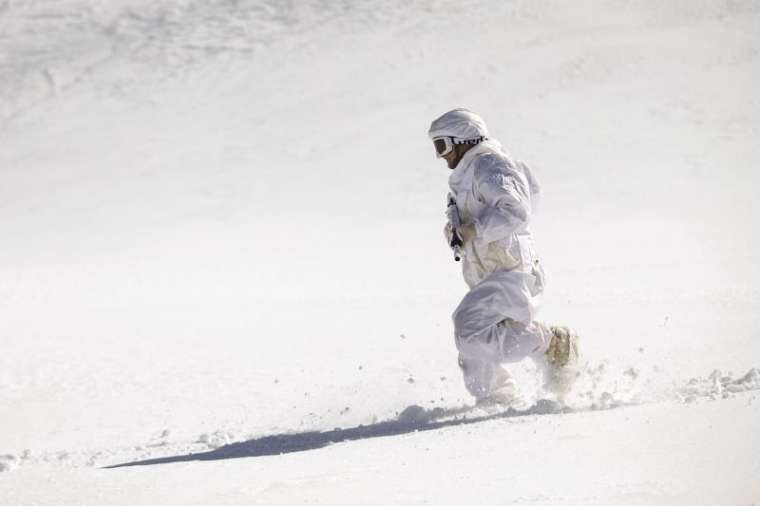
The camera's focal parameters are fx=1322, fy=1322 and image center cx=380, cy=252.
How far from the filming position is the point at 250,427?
6246 mm

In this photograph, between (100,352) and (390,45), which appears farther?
(390,45)

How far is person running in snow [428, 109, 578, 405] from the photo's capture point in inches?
219

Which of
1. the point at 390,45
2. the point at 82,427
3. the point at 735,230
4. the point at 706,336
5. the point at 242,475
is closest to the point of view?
the point at 242,475

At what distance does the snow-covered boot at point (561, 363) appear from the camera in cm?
566

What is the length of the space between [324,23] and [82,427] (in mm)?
15326

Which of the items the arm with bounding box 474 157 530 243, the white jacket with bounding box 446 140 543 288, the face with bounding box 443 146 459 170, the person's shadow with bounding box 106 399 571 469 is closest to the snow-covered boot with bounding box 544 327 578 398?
the person's shadow with bounding box 106 399 571 469

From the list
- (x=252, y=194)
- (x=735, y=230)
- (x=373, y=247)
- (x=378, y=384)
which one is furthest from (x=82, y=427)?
(x=252, y=194)

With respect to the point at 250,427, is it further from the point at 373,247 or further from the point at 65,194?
the point at 65,194

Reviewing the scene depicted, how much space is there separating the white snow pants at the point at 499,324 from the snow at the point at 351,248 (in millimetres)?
275

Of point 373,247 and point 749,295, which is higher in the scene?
point 373,247

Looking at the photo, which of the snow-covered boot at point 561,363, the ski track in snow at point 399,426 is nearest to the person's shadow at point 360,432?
the ski track in snow at point 399,426

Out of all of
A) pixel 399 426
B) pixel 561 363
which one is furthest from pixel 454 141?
pixel 399 426

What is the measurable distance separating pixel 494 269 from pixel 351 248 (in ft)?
27.0

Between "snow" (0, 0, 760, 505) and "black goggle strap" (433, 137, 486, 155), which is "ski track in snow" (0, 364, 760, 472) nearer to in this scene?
"snow" (0, 0, 760, 505)
